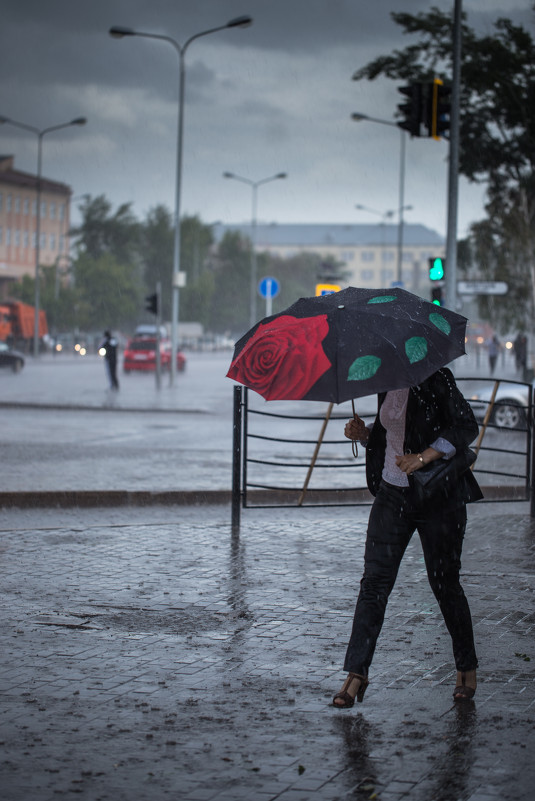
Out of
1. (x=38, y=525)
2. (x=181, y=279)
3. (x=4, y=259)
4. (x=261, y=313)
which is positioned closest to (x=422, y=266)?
(x=261, y=313)

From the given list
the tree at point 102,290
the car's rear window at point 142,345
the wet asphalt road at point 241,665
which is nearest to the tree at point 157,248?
the tree at point 102,290

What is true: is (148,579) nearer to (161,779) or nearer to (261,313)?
(161,779)

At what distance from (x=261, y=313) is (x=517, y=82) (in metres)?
92.3

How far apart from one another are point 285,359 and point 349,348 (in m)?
0.27

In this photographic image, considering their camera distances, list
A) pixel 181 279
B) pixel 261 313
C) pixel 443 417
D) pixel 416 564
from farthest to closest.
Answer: pixel 261 313
pixel 181 279
pixel 416 564
pixel 443 417

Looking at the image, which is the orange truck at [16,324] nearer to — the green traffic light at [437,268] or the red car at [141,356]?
the red car at [141,356]

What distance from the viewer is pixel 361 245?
613 feet

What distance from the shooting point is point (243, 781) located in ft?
13.0

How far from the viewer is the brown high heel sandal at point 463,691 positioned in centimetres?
489

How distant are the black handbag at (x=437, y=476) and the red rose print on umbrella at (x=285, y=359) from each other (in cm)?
61

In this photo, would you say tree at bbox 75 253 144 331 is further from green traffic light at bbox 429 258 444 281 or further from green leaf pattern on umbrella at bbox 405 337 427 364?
green leaf pattern on umbrella at bbox 405 337 427 364

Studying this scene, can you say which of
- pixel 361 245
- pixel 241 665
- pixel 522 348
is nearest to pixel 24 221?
pixel 522 348

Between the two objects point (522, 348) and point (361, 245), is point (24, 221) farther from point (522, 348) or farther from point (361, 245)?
point (361, 245)

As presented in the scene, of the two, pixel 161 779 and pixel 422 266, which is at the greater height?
pixel 422 266
